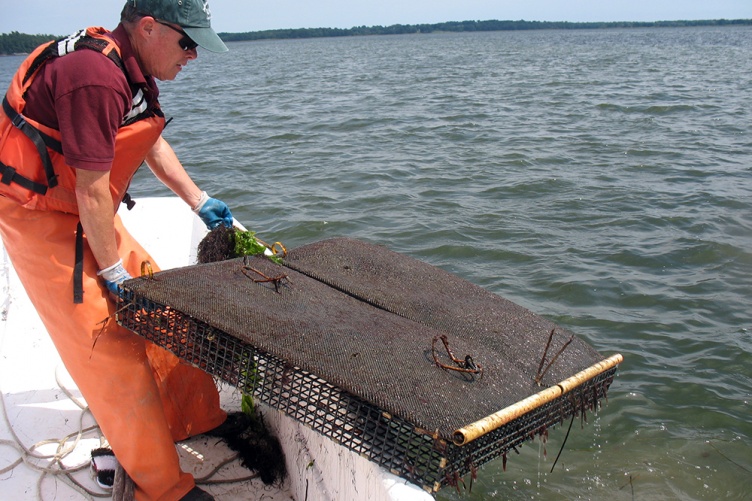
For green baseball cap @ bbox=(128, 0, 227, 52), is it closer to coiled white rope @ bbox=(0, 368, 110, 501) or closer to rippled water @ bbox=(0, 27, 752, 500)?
coiled white rope @ bbox=(0, 368, 110, 501)

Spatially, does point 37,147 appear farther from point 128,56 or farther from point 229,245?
point 229,245

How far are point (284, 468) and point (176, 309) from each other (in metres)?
1.26

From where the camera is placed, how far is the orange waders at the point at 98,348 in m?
2.56

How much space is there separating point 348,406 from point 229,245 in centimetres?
131

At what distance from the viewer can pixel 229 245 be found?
3.28 m

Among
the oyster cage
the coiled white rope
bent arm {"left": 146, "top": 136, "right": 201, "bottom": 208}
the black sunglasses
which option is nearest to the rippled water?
the oyster cage

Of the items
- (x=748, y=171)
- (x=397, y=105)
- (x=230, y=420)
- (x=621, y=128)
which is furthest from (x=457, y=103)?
(x=230, y=420)

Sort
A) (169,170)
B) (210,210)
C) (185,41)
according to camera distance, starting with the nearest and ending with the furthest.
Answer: (185,41)
(169,170)
(210,210)

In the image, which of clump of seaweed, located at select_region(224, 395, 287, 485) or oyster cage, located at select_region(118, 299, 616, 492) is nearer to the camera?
oyster cage, located at select_region(118, 299, 616, 492)

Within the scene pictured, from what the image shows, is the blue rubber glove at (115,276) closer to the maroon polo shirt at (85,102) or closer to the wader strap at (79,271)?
the wader strap at (79,271)

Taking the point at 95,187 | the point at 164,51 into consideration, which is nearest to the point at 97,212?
the point at 95,187

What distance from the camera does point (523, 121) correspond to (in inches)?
591

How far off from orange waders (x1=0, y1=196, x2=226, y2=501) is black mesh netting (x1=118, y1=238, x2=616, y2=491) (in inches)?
6.2

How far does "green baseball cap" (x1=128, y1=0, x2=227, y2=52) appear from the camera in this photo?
2473 millimetres
